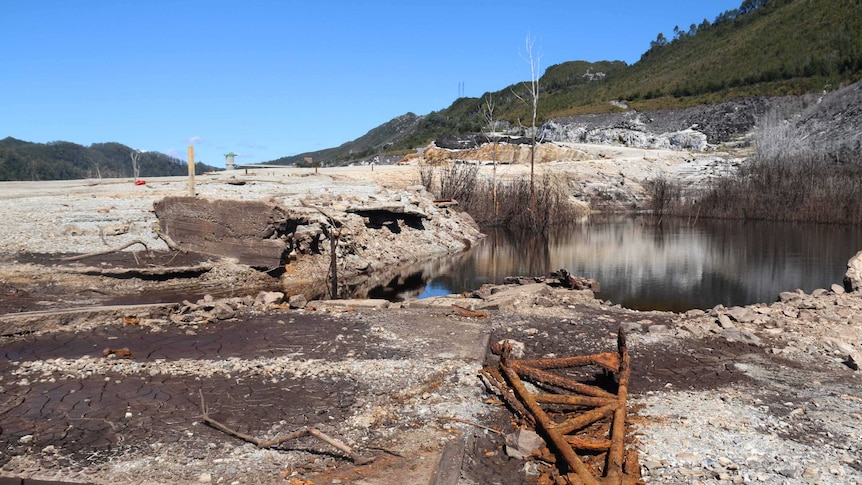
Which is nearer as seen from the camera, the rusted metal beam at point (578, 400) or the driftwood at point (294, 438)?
the driftwood at point (294, 438)

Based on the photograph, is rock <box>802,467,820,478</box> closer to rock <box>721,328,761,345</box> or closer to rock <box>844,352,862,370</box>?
rock <box>844,352,862,370</box>

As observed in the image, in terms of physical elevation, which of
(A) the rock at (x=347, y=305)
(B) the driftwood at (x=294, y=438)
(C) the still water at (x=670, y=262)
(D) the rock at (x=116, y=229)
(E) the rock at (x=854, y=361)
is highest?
(D) the rock at (x=116, y=229)

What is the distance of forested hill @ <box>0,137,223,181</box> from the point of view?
50531 millimetres

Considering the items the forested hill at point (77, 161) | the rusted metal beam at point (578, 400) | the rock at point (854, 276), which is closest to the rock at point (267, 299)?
the rusted metal beam at point (578, 400)

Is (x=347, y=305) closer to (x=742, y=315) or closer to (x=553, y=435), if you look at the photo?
(x=742, y=315)

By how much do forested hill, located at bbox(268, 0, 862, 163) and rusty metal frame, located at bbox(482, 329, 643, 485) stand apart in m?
60.1

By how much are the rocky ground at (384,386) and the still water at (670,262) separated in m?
3.88

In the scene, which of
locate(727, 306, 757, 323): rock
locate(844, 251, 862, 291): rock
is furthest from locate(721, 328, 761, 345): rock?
locate(844, 251, 862, 291): rock

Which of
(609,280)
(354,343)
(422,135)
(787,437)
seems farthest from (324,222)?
(422,135)

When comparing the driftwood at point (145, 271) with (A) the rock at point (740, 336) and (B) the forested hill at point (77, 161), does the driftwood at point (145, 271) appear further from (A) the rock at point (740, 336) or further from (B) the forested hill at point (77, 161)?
(B) the forested hill at point (77, 161)

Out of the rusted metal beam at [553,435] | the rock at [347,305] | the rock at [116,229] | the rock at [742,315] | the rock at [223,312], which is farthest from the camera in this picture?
the rock at [116,229]

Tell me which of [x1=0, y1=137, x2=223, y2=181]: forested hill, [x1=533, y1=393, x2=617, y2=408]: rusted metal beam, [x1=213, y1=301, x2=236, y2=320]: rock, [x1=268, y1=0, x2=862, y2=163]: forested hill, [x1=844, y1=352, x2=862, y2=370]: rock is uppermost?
[x1=268, y1=0, x2=862, y2=163]: forested hill

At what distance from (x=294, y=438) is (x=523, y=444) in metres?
1.76

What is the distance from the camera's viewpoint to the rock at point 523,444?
4.98m
